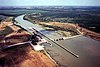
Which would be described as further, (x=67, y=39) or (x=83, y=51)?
(x=67, y=39)

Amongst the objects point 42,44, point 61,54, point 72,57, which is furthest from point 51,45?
point 72,57

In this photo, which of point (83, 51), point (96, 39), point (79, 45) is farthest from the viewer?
point (96, 39)

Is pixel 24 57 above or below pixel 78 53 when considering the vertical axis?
above

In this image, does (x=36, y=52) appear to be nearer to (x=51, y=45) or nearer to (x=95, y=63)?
(x=51, y=45)

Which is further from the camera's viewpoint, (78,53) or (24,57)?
(78,53)

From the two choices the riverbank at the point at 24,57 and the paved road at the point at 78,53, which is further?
the paved road at the point at 78,53

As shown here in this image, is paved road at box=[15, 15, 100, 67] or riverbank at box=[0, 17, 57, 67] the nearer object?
riverbank at box=[0, 17, 57, 67]

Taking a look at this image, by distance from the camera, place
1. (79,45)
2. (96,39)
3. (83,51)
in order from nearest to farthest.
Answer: (83,51)
(79,45)
(96,39)
